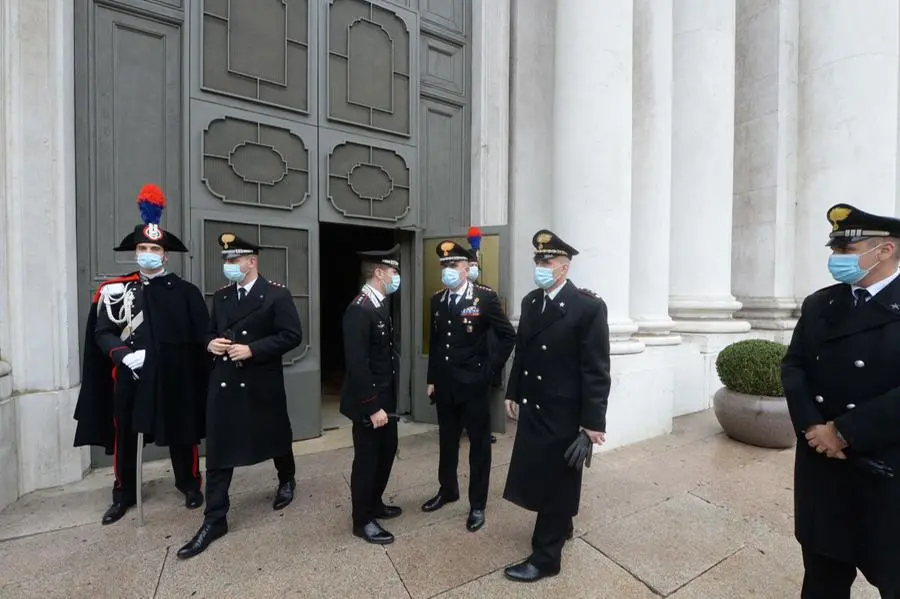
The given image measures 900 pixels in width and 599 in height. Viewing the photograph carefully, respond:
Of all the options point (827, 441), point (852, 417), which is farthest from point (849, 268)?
point (827, 441)

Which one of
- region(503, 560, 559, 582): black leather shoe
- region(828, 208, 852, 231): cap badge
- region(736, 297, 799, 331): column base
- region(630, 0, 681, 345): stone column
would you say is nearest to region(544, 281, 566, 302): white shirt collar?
region(828, 208, 852, 231): cap badge

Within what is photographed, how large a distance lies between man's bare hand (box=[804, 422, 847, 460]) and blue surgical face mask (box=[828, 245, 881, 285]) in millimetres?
677

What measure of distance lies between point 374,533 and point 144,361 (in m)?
2.11

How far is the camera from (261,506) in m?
3.78

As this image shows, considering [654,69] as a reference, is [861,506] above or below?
below

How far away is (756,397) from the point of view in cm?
508

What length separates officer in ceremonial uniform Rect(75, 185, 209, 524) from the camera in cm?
342

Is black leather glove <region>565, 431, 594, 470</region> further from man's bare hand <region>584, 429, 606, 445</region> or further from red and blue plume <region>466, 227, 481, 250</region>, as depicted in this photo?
red and blue plume <region>466, 227, 481, 250</region>

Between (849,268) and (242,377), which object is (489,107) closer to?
(242,377)

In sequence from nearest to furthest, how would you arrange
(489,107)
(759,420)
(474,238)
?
(759,420)
(474,238)
(489,107)

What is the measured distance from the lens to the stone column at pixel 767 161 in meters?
7.91

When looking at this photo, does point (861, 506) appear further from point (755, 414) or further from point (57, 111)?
point (57, 111)

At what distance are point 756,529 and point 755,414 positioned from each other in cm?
201

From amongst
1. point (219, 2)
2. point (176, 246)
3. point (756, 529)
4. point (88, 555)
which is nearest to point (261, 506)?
point (88, 555)
